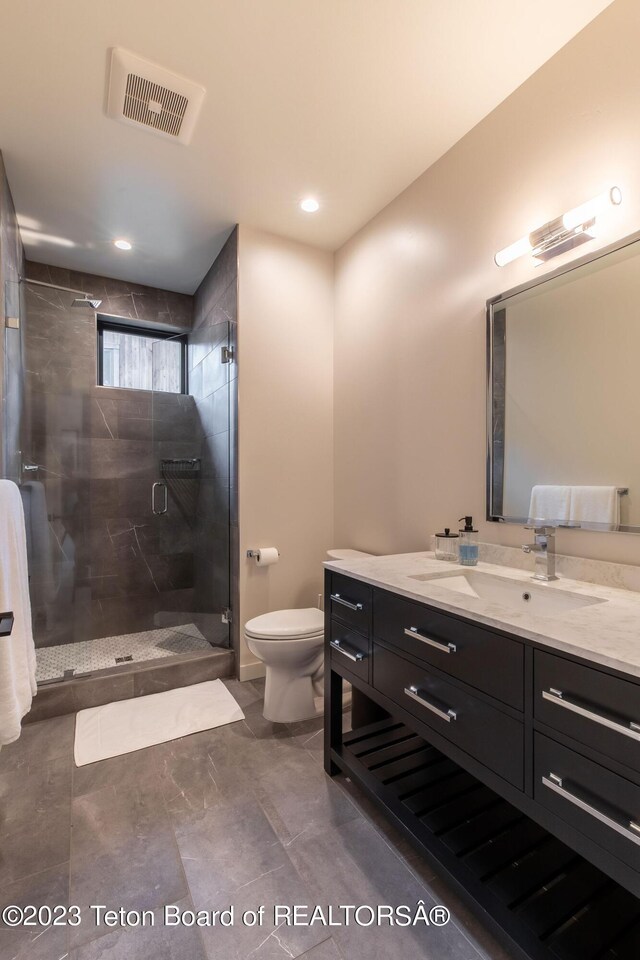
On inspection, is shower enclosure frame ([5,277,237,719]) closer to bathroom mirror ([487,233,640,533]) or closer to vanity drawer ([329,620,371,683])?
vanity drawer ([329,620,371,683])

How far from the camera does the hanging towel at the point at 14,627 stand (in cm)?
136

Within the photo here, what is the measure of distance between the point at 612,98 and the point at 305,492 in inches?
86.5

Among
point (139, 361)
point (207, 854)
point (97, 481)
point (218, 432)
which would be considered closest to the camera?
point (207, 854)

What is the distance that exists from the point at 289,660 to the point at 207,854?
31.8 inches

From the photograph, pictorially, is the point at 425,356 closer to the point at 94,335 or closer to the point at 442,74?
the point at 442,74

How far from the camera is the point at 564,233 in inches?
58.2

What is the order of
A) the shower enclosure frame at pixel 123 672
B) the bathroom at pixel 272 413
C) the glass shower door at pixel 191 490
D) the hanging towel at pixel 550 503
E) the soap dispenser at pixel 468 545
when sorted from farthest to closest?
the glass shower door at pixel 191 490
the shower enclosure frame at pixel 123 672
the soap dispenser at pixel 468 545
the hanging towel at pixel 550 503
the bathroom at pixel 272 413

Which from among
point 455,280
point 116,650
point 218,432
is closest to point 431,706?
point 455,280

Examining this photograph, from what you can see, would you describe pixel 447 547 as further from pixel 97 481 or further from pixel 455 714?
pixel 97 481

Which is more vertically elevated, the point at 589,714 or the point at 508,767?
the point at 589,714

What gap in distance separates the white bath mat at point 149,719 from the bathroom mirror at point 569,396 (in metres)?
1.68

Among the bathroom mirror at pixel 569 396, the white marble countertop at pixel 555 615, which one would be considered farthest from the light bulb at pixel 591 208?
the white marble countertop at pixel 555 615

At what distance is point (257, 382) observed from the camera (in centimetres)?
269

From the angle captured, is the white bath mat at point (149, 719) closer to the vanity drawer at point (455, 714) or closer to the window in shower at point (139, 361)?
the vanity drawer at point (455, 714)
